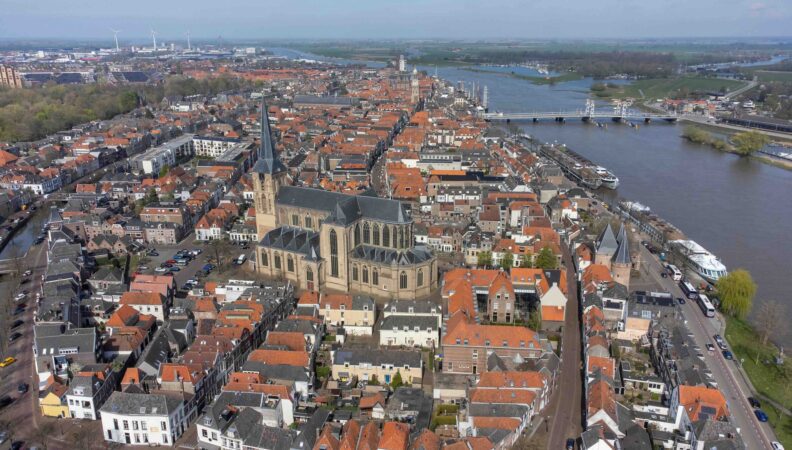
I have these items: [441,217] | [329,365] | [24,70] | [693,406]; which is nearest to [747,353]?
[693,406]

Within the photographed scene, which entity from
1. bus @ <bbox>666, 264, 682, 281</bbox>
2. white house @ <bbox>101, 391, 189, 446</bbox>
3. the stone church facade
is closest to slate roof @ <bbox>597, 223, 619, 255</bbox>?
bus @ <bbox>666, 264, 682, 281</bbox>

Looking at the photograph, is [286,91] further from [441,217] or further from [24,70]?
[441,217]

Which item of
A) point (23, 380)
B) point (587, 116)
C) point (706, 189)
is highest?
point (587, 116)

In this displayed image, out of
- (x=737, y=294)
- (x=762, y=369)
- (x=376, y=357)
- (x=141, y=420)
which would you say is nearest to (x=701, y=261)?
(x=737, y=294)

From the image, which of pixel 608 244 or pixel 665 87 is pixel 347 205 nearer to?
pixel 608 244

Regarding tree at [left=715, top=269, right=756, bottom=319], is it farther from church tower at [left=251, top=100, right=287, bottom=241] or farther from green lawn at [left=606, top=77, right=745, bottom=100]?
green lawn at [left=606, top=77, right=745, bottom=100]

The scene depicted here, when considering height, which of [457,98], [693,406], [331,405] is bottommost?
[331,405]
